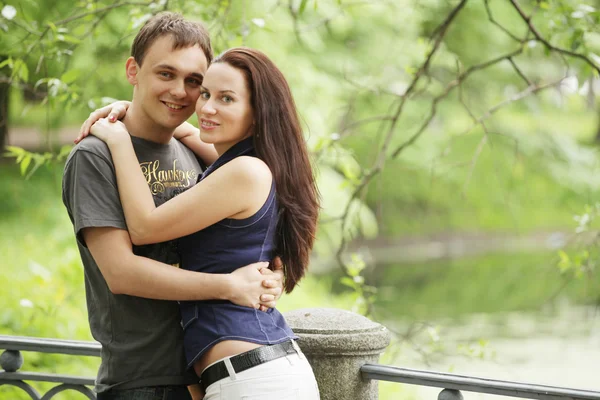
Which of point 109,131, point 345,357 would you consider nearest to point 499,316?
point 345,357

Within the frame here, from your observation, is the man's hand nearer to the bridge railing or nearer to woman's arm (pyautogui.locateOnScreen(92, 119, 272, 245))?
woman's arm (pyautogui.locateOnScreen(92, 119, 272, 245))

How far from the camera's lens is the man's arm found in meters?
2.13

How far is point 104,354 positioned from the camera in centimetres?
230

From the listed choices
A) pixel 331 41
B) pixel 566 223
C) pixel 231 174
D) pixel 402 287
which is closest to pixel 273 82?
pixel 231 174

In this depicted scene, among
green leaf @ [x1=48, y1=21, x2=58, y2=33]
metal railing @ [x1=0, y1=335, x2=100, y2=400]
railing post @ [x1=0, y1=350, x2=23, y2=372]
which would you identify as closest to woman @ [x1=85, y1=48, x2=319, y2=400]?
metal railing @ [x1=0, y1=335, x2=100, y2=400]

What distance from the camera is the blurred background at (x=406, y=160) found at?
14.2 feet

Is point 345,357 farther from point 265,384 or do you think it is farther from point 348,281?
point 348,281

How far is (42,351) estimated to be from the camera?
116 inches

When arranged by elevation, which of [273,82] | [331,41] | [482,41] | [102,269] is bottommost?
[102,269]

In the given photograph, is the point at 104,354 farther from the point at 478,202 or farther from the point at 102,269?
the point at 478,202

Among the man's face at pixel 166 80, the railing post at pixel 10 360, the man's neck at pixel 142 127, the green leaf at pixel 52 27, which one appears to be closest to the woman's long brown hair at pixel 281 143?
the man's face at pixel 166 80

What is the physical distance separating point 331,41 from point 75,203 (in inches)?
457

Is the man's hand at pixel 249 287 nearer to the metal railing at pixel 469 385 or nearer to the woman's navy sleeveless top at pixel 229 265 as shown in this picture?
the woman's navy sleeveless top at pixel 229 265

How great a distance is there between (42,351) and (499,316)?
11.8 meters
